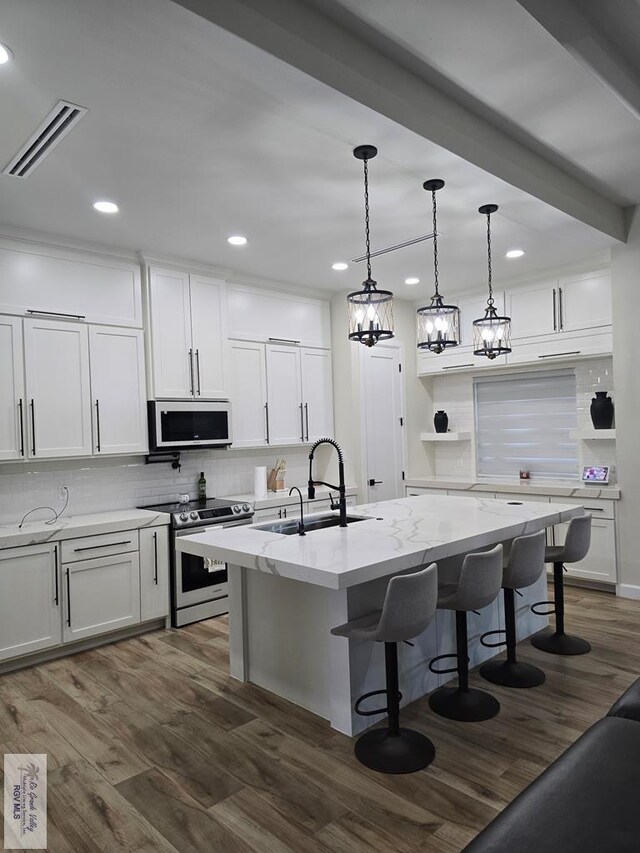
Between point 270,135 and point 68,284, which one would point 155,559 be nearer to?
point 68,284

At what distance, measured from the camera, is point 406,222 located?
4.07 meters

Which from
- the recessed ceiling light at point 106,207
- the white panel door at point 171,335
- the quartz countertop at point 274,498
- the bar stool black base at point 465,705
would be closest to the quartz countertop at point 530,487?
the quartz countertop at point 274,498

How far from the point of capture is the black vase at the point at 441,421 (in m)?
6.57

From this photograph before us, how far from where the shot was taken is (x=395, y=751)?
2.57 m

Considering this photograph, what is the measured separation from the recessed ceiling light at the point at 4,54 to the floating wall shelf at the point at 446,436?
5.16 meters

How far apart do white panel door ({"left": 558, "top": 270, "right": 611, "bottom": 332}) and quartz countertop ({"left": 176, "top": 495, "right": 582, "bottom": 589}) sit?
208 centimetres

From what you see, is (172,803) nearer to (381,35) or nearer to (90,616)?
(90,616)

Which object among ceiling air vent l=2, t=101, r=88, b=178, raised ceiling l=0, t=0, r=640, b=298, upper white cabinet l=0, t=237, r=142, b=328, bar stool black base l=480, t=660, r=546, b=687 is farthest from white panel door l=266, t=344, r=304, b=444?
bar stool black base l=480, t=660, r=546, b=687

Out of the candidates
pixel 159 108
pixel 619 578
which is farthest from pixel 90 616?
pixel 619 578

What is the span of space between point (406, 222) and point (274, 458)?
9.15 ft

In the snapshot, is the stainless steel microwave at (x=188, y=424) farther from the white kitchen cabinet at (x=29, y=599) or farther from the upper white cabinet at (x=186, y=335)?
the white kitchen cabinet at (x=29, y=599)

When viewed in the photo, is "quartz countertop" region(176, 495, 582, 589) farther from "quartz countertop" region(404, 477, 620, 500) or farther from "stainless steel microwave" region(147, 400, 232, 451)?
"stainless steel microwave" region(147, 400, 232, 451)

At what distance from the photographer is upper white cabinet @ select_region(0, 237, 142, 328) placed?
4023 mm

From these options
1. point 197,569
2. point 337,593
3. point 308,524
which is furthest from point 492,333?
point 197,569
